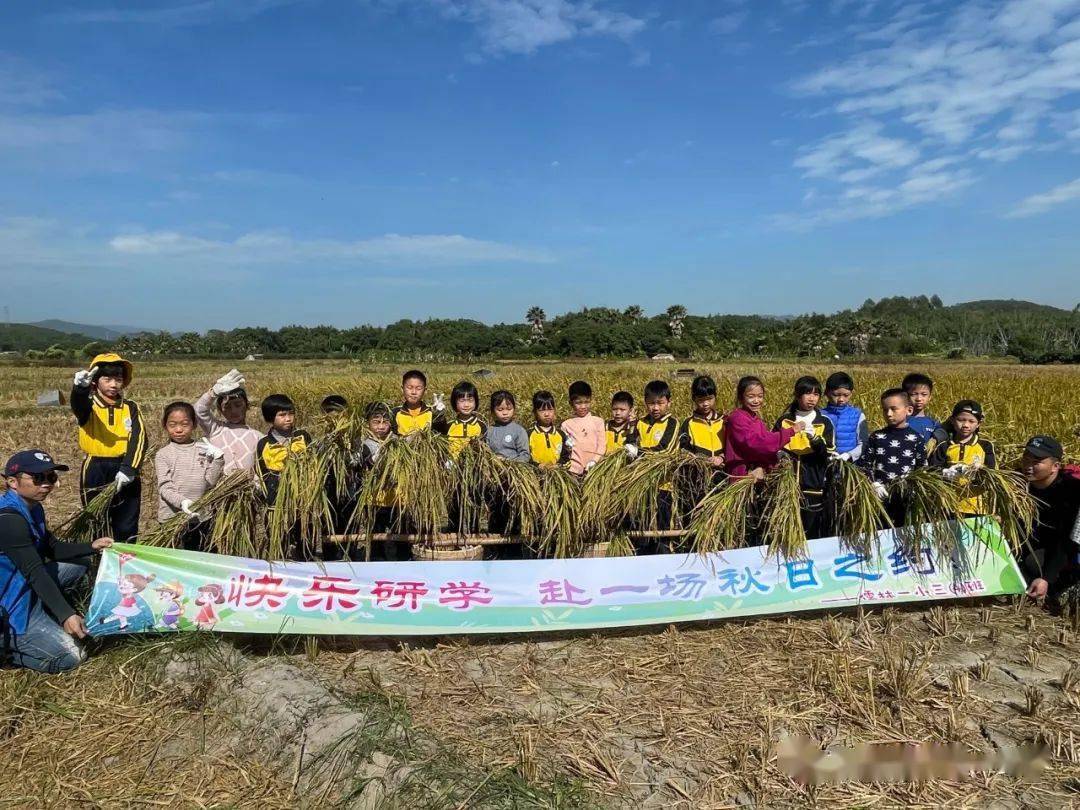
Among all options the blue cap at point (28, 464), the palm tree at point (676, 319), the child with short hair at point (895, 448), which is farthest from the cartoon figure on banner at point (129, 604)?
the palm tree at point (676, 319)

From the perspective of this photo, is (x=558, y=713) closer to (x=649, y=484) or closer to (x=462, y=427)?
(x=649, y=484)

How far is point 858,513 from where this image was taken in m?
4.00

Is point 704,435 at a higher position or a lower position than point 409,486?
higher

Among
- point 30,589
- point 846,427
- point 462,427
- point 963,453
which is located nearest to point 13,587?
point 30,589

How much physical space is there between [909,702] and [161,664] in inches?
152

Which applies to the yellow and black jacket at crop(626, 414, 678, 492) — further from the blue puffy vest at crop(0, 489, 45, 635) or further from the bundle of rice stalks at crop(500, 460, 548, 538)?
the blue puffy vest at crop(0, 489, 45, 635)

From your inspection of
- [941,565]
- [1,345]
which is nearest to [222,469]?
[941,565]

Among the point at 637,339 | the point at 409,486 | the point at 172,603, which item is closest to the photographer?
the point at 172,603

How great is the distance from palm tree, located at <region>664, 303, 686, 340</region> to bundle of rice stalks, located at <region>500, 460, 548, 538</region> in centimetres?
6523

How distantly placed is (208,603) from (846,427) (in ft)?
14.9

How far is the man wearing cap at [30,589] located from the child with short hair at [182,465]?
0.68 metres

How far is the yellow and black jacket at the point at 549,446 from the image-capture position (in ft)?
16.3

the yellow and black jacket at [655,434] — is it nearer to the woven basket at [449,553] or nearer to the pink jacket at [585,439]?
the pink jacket at [585,439]

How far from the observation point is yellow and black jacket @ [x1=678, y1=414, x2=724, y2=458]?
468 cm
